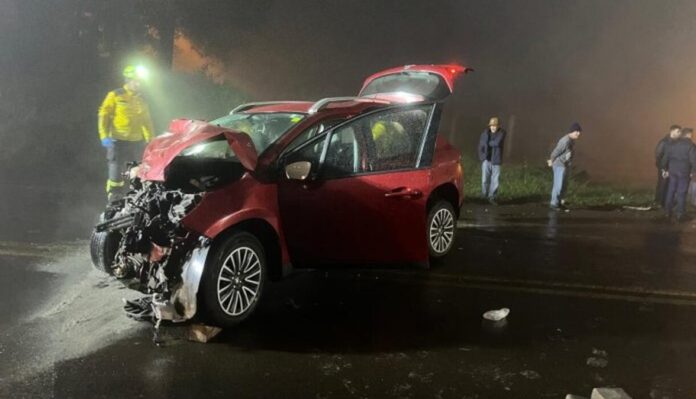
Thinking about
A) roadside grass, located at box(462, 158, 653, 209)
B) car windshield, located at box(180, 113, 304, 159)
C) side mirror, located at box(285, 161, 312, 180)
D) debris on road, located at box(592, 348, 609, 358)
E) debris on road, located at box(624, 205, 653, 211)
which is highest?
car windshield, located at box(180, 113, 304, 159)

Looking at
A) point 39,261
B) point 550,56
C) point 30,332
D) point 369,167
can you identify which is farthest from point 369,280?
point 550,56

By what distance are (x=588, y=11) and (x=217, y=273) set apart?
25.9m

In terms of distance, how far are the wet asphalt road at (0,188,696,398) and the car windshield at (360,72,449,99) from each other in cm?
207

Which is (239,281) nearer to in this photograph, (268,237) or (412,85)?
(268,237)

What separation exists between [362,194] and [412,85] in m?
2.76

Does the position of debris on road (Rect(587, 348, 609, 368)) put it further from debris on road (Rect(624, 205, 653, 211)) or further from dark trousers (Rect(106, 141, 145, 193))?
debris on road (Rect(624, 205, 653, 211))

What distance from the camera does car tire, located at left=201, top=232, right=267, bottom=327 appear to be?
12.6 ft

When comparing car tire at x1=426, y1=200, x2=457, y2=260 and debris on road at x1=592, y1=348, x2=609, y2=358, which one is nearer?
debris on road at x1=592, y1=348, x2=609, y2=358

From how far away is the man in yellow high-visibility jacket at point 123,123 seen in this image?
7348mm

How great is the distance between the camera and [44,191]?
9047 mm

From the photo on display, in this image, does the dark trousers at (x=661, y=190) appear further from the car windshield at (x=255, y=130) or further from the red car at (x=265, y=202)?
the car windshield at (x=255, y=130)

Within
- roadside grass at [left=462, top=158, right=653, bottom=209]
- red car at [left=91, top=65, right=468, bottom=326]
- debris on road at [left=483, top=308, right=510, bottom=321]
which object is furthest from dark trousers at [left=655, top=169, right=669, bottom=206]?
debris on road at [left=483, top=308, right=510, bottom=321]

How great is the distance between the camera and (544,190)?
37.7ft

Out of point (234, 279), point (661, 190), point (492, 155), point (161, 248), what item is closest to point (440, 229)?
point (234, 279)
